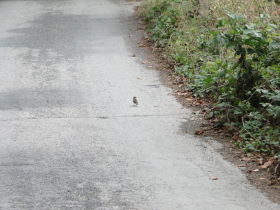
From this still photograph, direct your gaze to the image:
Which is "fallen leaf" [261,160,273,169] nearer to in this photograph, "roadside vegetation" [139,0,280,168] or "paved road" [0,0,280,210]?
"roadside vegetation" [139,0,280,168]

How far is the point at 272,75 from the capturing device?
869 centimetres

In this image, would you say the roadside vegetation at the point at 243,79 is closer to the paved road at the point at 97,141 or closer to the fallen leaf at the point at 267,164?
the fallen leaf at the point at 267,164

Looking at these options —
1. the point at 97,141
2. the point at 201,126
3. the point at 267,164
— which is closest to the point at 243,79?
the point at 201,126

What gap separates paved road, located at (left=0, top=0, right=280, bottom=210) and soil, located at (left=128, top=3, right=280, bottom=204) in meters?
0.15

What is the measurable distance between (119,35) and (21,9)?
6047 millimetres

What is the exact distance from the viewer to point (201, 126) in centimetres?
891

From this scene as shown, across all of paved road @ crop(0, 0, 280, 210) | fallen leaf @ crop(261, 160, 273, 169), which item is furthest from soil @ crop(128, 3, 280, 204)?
paved road @ crop(0, 0, 280, 210)

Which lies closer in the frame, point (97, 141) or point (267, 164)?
point (267, 164)

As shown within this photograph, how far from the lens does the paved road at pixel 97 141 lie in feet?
21.0

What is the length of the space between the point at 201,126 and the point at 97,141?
1.64 m

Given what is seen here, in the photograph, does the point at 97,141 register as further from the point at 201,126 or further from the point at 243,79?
the point at 243,79

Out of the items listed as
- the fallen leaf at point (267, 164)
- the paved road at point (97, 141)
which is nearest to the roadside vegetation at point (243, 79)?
the fallen leaf at point (267, 164)

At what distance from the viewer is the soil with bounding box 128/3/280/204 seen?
6.85m

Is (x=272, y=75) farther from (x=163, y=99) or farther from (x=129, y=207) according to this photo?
(x=129, y=207)
